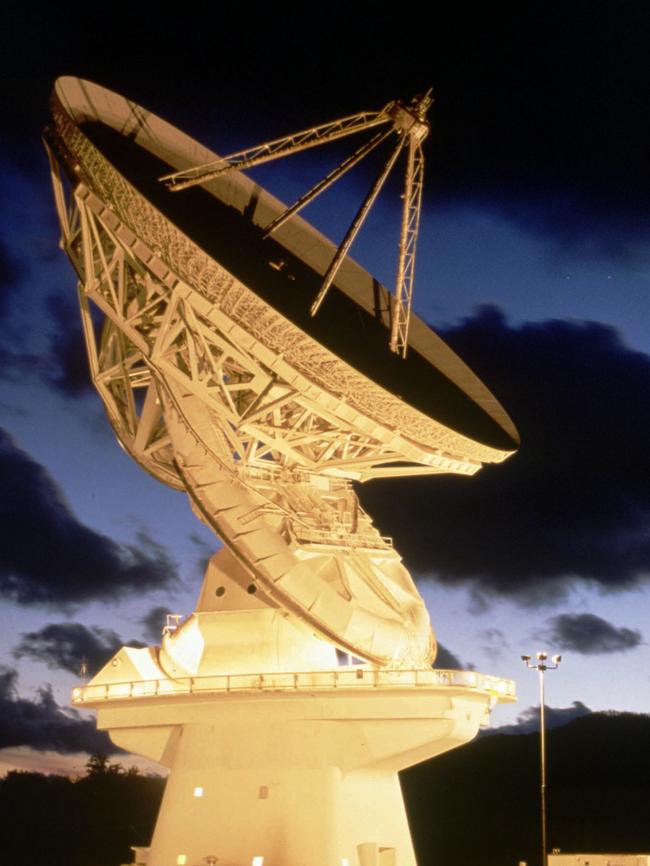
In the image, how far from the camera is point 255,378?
82.9ft

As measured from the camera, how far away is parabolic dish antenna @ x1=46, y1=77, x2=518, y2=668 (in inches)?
930

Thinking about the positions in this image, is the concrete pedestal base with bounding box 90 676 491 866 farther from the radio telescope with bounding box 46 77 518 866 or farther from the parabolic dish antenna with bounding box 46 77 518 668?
the parabolic dish antenna with bounding box 46 77 518 668

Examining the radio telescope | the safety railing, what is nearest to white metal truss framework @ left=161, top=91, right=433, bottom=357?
the radio telescope

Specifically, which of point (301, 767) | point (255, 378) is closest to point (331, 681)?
point (301, 767)

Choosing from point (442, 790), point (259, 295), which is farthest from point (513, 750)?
point (259, 295)

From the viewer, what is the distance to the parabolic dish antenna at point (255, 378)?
77.5 ft

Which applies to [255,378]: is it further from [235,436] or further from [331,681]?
[331,681]

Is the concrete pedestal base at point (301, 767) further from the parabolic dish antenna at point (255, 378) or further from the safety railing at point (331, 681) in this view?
the parabolic dish antenna at point (255, 378)

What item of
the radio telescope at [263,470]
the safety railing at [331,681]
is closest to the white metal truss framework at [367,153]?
the radio telescope at [263,470]

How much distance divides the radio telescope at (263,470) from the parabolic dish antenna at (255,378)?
0.05 m

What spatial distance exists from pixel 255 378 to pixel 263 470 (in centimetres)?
367

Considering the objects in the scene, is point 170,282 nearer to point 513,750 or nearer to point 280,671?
point 280,671

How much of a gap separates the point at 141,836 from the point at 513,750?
2154cm

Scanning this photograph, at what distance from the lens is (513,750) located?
6888cm
